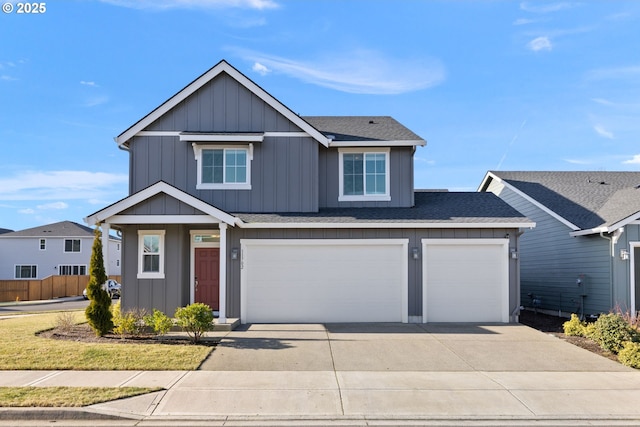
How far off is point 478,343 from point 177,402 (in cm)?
728

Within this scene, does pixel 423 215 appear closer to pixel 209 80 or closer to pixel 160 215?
pixel 160 215

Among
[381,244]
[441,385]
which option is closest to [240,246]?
[381,244]

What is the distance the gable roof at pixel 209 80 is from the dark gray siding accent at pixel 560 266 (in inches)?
355

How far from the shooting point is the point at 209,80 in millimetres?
16203

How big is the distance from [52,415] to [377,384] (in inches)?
185

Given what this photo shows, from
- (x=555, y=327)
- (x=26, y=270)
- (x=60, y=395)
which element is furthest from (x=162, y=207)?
(x=26, y=270)

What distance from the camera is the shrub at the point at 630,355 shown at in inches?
386

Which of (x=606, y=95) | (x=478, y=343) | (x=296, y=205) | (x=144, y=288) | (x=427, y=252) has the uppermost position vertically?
(x=606, y=95)

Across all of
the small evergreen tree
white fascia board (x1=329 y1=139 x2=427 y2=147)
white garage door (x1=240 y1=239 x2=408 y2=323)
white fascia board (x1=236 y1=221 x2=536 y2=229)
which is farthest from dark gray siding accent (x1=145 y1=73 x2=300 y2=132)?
the small evergreen tree

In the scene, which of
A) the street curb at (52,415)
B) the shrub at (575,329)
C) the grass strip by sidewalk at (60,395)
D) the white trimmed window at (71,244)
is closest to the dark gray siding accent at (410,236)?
the shrub at (575,329)

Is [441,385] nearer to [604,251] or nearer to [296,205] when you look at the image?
[296,205]

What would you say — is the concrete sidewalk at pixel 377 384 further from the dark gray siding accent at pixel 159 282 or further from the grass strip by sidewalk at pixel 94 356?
the dark gray siding accent at pixel 159 282

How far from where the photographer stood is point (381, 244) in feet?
49.9

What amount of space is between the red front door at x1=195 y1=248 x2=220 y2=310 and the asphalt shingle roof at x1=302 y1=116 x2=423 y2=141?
5372mm
